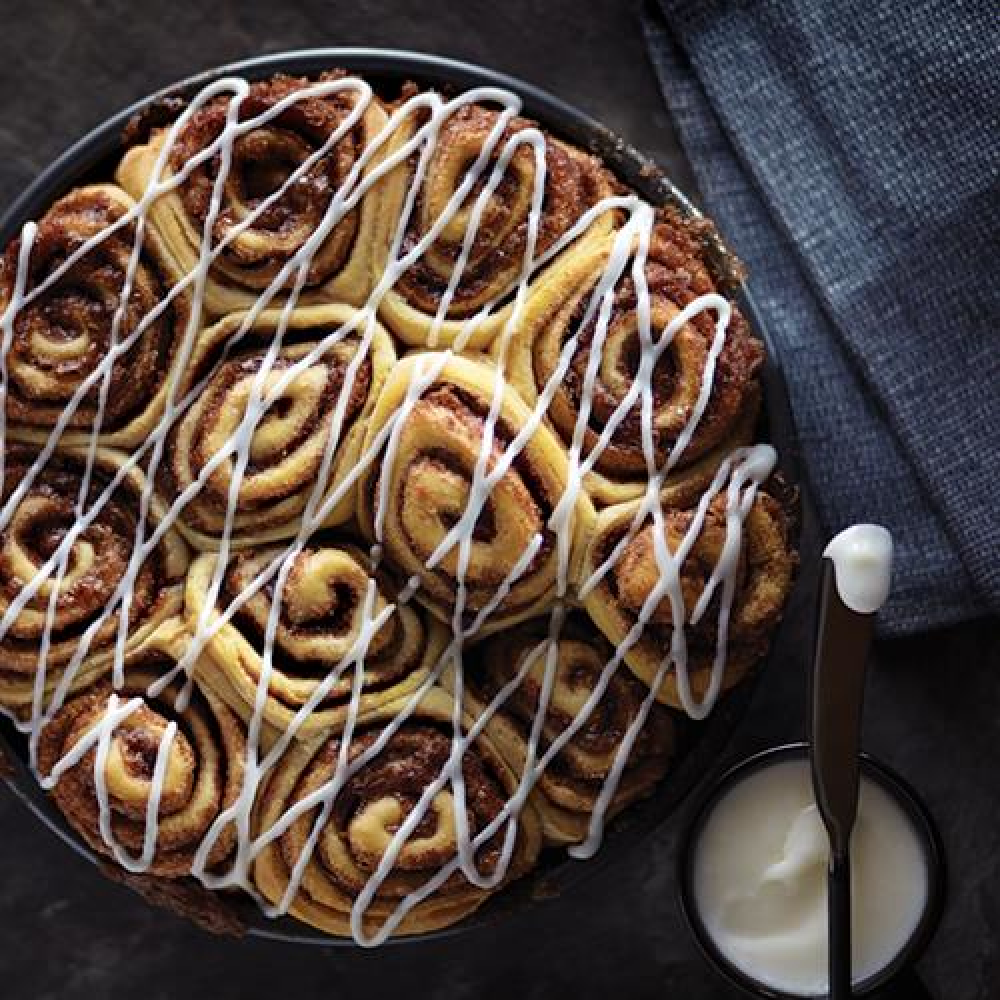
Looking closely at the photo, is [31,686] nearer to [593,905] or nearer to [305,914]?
[305,914]

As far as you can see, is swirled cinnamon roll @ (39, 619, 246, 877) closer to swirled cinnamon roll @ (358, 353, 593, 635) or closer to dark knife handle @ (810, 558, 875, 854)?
swirled cinnamon roll @ (358, 353, 593, 635)

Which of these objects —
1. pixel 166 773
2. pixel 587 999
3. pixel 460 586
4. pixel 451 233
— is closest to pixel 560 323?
pixel 451 233

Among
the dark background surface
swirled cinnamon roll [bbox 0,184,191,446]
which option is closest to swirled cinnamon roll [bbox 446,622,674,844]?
the dark background surface

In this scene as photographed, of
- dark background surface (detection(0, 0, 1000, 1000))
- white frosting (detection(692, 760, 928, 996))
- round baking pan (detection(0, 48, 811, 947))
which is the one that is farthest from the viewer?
dark background surface (detection(0, 0, 1000, 1000))

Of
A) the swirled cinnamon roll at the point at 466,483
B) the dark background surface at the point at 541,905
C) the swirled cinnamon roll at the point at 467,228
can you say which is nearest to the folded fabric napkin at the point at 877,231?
the dark background surface at the point at 541,905

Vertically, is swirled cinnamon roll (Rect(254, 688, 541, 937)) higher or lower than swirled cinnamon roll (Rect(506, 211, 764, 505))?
lower

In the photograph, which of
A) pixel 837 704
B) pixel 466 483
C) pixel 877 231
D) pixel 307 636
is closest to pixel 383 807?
pixel 307 636

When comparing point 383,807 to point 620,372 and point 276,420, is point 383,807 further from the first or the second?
point 620,372
